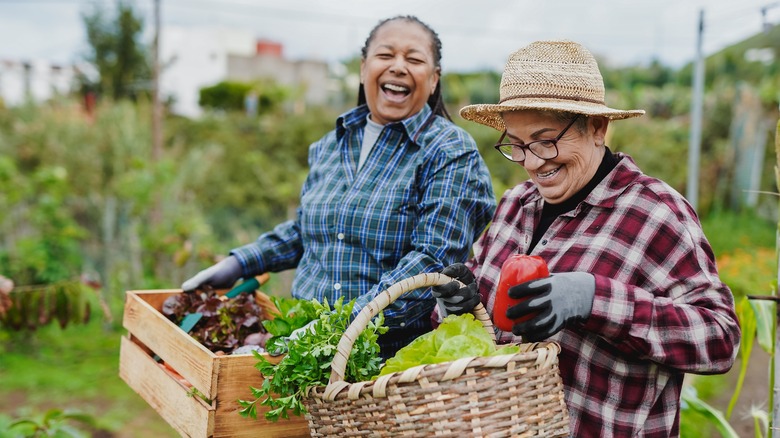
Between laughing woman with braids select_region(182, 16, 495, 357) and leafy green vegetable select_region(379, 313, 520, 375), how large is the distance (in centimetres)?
34

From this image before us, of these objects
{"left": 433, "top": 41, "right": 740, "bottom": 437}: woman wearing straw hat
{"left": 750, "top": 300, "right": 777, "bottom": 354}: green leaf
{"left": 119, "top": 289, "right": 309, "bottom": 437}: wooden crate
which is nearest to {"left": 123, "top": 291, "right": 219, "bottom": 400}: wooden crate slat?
{"left": 119, "top": 289, "right": 309, "bottom": 437}: wooden crate

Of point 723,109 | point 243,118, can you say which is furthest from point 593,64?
point 723,109

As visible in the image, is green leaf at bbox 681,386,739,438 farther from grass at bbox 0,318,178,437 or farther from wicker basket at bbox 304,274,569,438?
grass at bbox 0,318,178,437

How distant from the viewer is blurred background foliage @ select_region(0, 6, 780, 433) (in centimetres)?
614

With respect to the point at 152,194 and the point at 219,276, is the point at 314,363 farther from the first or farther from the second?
the point at 152,194

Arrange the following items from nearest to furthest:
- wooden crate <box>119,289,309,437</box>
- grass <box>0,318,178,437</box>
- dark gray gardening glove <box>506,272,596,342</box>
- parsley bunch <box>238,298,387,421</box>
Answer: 1. dark gray gardening glove <box>506,272,596,342</box>
2. parsley bunch <box>238,298,387,421</box>
3. wooden crate <box>119,289,309,437</box>
4. grass <box>0,318,178,437</box>

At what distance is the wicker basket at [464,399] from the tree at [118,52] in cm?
1344

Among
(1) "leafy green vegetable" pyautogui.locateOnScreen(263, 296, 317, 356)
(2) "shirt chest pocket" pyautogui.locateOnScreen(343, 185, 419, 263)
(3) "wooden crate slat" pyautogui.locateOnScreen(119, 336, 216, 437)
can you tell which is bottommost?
(3) "wooden crate slat" pyautogui.locateOnScreen(119, 336, 216, 437)

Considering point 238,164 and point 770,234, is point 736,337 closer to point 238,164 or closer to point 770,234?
point 770,234

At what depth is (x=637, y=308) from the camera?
1.73 metres

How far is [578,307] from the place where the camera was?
1.72 metres

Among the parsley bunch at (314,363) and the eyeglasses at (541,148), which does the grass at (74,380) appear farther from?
the eyeglasses at (541,148)

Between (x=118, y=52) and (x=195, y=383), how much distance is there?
14258mm

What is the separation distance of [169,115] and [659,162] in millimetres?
9020
